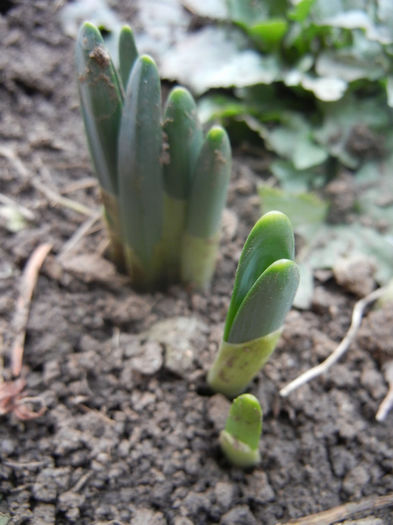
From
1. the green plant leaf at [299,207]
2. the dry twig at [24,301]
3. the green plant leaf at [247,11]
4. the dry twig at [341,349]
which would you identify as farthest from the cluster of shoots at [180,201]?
the green plant leaf at [247,11]

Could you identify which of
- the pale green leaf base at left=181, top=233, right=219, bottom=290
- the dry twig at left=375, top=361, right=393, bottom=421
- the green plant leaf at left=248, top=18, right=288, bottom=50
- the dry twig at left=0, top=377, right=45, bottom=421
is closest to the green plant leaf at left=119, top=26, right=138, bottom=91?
the pale green leaf base at left=181, top=233, right=219, bottom=290

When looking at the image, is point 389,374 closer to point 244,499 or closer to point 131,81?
point 244,499

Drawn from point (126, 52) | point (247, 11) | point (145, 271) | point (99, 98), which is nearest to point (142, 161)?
point (99, 98)

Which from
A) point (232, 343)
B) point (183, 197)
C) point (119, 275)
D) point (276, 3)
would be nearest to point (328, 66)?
point (276, 3)

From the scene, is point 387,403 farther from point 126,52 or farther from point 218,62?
point 218,62

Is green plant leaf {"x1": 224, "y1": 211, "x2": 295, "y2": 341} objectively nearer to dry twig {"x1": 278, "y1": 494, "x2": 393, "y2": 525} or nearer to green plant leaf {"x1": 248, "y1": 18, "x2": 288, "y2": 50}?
dry twig {"x1": 278, "y1": 494, "x2": 393, "y2": 525}

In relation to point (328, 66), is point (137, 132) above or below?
above
